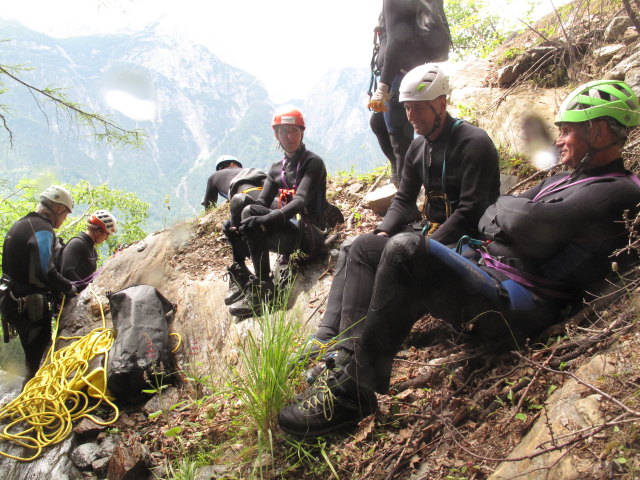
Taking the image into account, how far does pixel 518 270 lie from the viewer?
2.40 metres

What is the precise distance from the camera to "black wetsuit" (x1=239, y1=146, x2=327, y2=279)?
430cm

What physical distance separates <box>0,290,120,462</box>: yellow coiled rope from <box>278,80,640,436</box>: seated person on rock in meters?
2.61

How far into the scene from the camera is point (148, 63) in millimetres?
163250

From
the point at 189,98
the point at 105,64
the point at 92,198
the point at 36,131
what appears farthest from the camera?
the point at 189,98

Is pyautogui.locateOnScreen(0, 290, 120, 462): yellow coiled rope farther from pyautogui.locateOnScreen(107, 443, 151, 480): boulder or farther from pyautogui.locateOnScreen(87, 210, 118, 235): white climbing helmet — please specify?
pyautogui.locateOnScreen(87, 210, 118, 235): white climbing helmet

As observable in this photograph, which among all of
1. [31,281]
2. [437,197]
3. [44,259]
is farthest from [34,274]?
[437,197]

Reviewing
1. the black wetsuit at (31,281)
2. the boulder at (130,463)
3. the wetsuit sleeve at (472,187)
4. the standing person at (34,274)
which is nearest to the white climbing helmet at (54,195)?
the standing person at (34,274)

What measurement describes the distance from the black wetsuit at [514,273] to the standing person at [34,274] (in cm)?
516

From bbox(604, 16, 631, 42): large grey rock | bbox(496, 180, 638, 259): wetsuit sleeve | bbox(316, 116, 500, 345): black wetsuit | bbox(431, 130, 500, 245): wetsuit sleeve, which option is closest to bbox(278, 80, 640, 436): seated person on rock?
bbox(496, 180, 638, 259): wetsuit sleeve

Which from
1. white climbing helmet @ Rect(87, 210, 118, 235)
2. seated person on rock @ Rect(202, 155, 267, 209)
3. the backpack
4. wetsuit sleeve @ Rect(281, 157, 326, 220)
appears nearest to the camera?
the backpack

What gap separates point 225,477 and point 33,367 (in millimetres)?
5140

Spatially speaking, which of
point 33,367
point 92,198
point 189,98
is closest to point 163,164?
point 189,98

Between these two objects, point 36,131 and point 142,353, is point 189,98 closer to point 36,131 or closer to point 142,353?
point 36,131

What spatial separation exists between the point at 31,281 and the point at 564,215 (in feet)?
20.7
